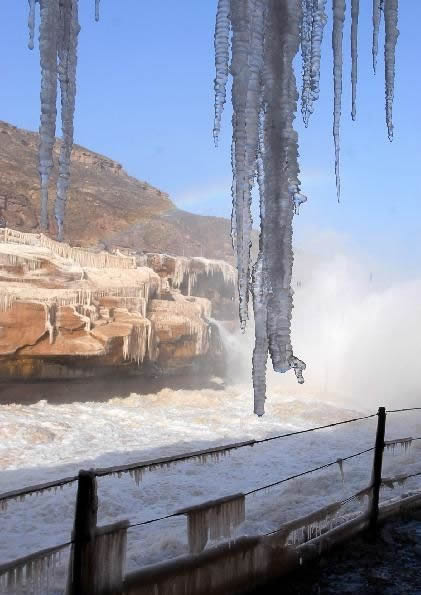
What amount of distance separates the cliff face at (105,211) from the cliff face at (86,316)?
58.4 feet

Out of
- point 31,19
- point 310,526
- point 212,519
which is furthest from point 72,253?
point 212,519

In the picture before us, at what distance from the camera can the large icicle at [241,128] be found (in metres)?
7.16

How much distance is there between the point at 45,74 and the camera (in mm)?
6910

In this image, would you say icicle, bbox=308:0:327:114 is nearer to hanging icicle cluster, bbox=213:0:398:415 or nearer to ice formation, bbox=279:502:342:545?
hanging icicle cluster, bbox=213:0:398:415

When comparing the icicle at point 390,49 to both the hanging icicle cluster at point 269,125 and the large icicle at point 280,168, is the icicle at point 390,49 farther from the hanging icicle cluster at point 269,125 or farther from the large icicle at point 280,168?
the large icicle at point 280,168

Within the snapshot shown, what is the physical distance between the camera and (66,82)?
727 cm

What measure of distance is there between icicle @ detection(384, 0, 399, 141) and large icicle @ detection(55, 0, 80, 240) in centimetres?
428

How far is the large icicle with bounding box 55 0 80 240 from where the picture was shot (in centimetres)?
711

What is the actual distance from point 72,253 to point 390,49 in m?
9.42

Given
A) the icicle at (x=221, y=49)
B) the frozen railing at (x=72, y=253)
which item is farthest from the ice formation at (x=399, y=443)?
the frozen railing at (x=72, y=253)

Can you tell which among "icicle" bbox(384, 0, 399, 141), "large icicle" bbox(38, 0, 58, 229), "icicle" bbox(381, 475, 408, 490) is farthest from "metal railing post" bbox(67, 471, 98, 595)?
"icicle" bbox(384, 0, 399, 141)

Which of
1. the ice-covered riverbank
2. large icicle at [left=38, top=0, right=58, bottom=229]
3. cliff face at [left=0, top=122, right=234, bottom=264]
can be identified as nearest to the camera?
the ice-covered riverbank

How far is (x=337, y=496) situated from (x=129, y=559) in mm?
3193

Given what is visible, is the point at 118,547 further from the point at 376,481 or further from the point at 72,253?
the point at 72,253
